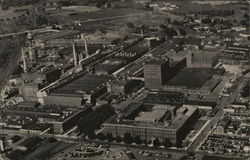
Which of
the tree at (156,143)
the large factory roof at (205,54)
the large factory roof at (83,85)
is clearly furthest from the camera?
the large factory roof at (205,54)

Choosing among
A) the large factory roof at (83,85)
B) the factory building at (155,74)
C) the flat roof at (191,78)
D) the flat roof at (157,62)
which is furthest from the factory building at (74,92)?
Result: the flat roof at (191,78)

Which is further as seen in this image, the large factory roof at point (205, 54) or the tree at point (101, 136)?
the large factory roof at point (205, 54)

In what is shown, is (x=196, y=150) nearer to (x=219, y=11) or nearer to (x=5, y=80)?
(x=5, y=80)

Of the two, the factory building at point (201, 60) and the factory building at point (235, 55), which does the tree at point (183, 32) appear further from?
the factory building at point (201, 60)

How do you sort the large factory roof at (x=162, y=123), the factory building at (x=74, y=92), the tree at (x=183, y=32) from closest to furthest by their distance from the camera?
1. the large factory roof at (x=162, y=123)
2. the factory building at (x=74, y=92)
3. the tree at (x=183, y=32)

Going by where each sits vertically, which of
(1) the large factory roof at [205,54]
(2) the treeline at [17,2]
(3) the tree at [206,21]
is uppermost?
(2) the treeline at [17,2]

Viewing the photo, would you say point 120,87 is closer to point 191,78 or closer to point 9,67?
point 191,78

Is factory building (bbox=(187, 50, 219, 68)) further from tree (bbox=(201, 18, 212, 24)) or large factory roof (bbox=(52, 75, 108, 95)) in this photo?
tree (bbox=(201, 18, 212, 24))

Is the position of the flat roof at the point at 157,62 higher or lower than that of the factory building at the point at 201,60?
higher
